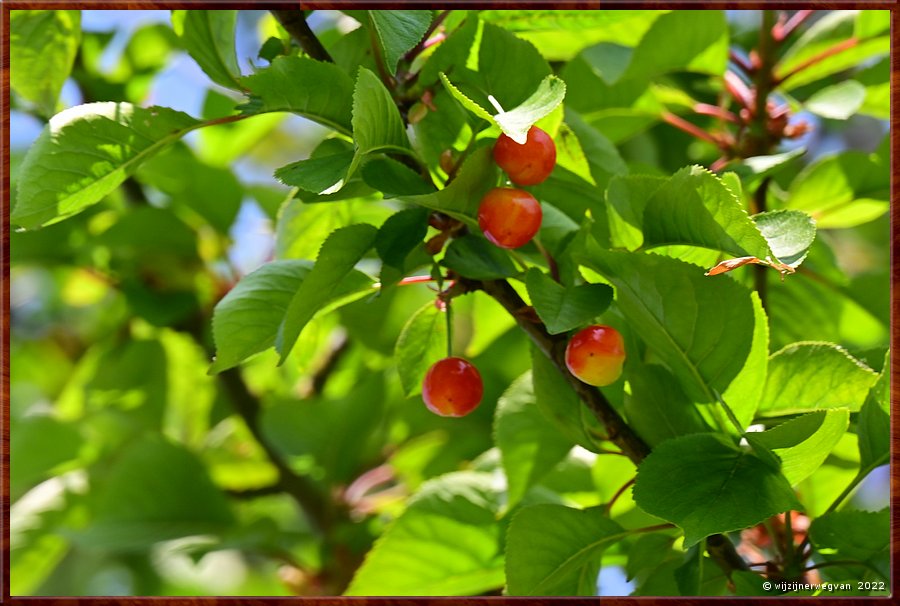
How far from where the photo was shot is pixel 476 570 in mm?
820

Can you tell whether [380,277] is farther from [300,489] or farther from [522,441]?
[300,489]

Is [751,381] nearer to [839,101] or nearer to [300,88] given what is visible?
[300,88]

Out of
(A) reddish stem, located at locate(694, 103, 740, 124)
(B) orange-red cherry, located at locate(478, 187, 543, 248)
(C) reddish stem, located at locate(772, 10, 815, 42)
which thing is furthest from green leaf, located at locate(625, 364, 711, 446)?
(C) reddish stem, located at locate(772, 10, 815, 42)

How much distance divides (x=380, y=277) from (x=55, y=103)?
1.14ft

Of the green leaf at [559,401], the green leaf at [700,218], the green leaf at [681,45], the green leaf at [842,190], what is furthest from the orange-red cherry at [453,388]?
the green leaf at [842,190]

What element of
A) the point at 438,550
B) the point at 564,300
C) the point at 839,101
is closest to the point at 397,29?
the point at 564,300

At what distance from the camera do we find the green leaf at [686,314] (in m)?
0.59

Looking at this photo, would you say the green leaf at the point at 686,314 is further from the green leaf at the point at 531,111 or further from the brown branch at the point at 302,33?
the brown branch at the point at 302,33

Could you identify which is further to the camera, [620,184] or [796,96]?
[796,96]

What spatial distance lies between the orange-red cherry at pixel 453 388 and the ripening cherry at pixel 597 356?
91 millimetres

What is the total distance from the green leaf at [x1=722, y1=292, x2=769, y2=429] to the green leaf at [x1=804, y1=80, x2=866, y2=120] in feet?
1.17

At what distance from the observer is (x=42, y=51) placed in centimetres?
80

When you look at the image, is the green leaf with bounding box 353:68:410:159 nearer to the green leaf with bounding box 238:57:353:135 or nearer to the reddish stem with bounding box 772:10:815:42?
the green leaf with bounding box 238:57:353:135

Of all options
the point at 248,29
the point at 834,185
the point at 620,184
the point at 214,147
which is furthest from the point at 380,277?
the point at 248,29
